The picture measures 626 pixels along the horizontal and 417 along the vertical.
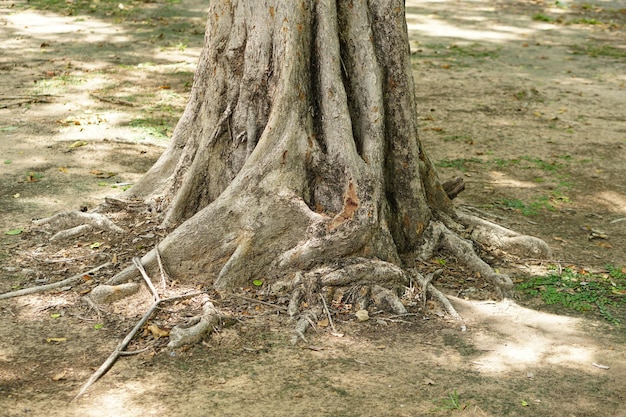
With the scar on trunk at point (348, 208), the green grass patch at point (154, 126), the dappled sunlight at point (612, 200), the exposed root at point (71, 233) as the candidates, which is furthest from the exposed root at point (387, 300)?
the green grass patch at point (154, 126)

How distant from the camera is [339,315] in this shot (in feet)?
15.5

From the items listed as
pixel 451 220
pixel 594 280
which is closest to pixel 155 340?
pixel 451 220

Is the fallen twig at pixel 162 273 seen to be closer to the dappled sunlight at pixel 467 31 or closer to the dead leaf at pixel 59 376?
the dead leaf at pixel 59 376

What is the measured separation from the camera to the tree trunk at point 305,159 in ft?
16.3

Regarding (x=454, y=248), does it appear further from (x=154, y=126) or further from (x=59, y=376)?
(x=154, y=126)

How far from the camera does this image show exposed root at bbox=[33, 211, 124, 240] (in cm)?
571

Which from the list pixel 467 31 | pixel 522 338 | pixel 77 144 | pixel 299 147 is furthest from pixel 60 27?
pixel 522 338

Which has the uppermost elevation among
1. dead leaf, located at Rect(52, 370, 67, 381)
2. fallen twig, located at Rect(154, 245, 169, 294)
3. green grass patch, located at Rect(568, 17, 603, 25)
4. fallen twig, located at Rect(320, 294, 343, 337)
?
green grass patch, located at Rect(568, 17, 603, 25)

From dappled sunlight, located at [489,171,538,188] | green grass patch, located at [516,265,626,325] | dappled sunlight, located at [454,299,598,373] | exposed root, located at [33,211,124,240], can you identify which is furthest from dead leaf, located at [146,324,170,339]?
dappled sunlight, located at [489,171,538,188]

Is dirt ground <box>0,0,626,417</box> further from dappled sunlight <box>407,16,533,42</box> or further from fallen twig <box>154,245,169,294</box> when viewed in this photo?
fallen twig <box>154,245,169,294</box>

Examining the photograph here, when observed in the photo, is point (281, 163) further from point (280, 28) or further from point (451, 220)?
point (451, 220)

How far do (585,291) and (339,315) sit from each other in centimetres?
171

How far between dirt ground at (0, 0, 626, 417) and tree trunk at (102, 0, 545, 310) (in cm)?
35

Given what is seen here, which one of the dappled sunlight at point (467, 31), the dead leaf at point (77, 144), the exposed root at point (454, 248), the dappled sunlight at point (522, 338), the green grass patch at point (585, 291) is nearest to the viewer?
the dappled sunlight at point (522, 338)
